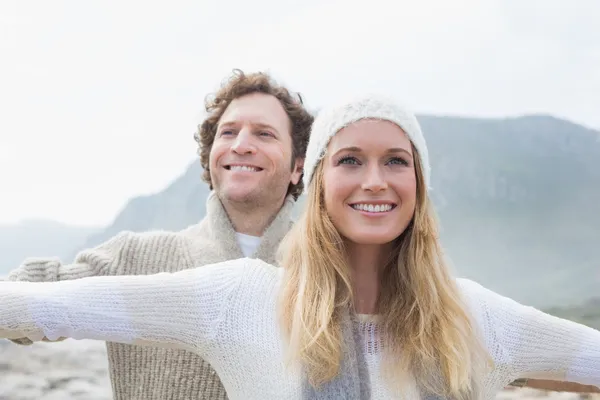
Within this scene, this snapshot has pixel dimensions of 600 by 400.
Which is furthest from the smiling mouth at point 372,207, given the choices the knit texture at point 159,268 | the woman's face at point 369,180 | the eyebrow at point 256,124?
the eyebrow at point 256,124

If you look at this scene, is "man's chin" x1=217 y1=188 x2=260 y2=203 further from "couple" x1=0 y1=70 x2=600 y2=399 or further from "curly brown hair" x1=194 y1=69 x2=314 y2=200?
"couple" x1=0 y1=70 x2=600 y2=399

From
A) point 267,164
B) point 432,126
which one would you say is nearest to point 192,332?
point 267,164

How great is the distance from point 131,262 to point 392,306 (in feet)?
3.00

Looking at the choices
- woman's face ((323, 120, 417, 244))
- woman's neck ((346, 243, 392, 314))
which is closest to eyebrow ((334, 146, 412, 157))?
woman's face ((323, 120, 417, 244))

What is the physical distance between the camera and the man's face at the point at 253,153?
7.48 feet

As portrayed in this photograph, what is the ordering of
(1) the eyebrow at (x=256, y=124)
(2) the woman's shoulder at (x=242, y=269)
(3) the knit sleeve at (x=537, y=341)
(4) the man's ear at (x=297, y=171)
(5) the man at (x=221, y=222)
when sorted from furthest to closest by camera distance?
(4) the man's ear at (x=297, y=171), (1) the eyebrow at (x=256, y=124), (5) the man at (x=221, y=222), (3) the knit sleeve at (x=537, y=341), (2) the woman's shoulder at (x=242, y=269)

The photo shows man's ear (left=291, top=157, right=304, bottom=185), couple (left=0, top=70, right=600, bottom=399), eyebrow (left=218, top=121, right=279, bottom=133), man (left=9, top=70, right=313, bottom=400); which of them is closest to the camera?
couple (left=0, top=70, right=600, bottom=399)

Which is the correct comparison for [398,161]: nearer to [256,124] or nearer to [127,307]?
[127,307]

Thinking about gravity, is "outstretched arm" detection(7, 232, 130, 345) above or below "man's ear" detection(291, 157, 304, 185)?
below

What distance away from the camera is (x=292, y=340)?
4.95 feet

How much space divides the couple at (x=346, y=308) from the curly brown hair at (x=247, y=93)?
780 mm

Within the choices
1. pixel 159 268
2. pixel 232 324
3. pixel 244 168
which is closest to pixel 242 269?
pixel 232 324

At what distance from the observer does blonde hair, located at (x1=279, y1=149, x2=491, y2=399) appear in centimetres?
153

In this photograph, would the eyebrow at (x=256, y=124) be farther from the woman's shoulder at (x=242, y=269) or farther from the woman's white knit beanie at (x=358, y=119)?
the woman's shoulder at (x=242, y=269)
